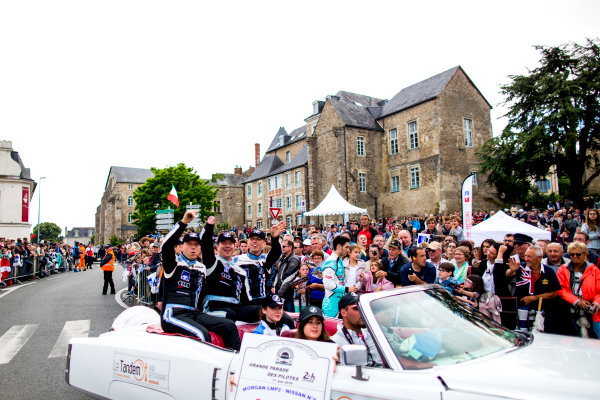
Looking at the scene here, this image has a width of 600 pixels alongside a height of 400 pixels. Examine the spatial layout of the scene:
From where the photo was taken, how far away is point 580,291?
19.3ft

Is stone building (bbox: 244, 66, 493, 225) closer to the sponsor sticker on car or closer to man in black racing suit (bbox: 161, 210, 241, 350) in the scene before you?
man in black racing suit (bbox: 161, 210, 241, 350)

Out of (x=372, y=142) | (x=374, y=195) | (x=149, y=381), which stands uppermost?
(x=372, y=142)

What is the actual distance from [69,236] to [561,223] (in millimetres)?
168478

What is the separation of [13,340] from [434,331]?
27.3 ft

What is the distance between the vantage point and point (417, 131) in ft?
127

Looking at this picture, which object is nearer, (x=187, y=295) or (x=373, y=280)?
(x=187, y=295)

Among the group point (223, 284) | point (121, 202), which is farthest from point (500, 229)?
point (121, 202)

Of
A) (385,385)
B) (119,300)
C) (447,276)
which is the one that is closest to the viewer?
(385,385)

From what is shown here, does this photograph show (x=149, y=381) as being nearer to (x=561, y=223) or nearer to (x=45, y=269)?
(x=561, y=223)

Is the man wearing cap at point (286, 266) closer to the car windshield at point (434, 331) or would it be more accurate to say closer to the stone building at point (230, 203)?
the car windshield at point (434, 331)

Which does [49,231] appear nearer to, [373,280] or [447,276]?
[373,280]

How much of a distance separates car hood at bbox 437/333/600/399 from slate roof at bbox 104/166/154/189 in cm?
8454

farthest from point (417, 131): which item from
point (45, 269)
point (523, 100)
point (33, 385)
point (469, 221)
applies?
point (33, 385)

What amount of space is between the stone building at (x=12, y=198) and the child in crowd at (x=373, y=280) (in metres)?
53.1
